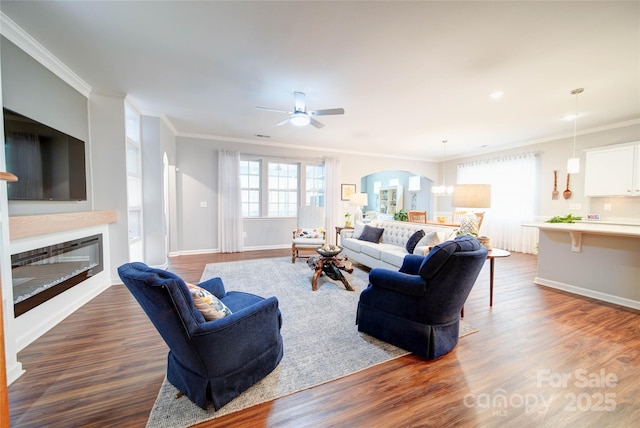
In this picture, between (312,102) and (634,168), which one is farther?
(634,168)

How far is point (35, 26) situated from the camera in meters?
2.07

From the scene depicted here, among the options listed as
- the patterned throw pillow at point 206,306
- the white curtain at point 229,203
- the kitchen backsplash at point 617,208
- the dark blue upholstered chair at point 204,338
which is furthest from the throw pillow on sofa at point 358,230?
the kitchen backsplash at point 617,208

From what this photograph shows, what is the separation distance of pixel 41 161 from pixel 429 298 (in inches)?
146

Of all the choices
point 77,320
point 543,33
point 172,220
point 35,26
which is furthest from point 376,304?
point 172,220

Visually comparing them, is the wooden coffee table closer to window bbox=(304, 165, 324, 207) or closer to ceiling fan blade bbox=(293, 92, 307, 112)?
ceiling fan blade bbox=(293, 92, 307, 112)

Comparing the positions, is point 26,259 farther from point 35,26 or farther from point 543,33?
point 543,33

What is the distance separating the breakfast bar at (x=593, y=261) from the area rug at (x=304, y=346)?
216 centimetres

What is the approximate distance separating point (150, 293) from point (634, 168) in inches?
272

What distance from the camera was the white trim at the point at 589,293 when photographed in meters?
2.83

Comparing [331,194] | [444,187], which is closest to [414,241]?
[331,194]

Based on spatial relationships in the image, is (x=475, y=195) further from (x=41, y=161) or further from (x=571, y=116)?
(x=41, y=161)

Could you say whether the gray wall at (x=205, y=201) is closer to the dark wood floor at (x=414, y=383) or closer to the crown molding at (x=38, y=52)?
the crown molding at (x=38, y=52)

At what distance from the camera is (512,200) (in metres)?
6.02

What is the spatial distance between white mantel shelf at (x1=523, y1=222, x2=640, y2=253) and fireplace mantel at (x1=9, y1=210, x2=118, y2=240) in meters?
5.82
